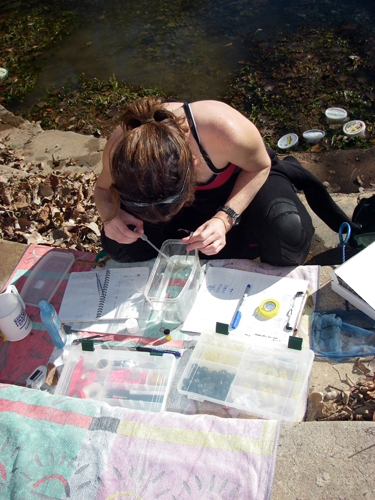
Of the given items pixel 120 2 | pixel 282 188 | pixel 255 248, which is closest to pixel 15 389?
pixel 255 248

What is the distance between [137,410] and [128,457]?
0.18 m

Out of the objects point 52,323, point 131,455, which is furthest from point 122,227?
point 131,455

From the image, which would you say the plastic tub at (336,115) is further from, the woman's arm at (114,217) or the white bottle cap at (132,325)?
the white bottle cap at (132,325)

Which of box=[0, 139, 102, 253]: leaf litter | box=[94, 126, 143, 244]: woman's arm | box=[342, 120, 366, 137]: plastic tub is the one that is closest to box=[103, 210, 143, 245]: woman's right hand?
box=[94, 126, 143, 244]: woman's arm

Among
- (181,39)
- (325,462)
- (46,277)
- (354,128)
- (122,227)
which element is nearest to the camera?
(325,462)

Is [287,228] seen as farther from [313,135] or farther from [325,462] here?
[313,135]

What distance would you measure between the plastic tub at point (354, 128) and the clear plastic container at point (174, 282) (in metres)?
2.22

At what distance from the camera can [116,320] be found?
2.05 m

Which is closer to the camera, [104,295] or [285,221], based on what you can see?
[285,221]

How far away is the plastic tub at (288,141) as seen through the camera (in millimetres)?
3518

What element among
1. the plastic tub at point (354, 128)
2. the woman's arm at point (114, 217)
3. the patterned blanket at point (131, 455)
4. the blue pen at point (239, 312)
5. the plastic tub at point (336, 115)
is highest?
the woman's arm at point (114, 217)

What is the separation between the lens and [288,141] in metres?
3.55

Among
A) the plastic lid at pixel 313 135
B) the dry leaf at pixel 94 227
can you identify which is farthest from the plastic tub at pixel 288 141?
the dry leaf at pixel 94 227

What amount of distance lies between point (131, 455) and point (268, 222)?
1.29m
